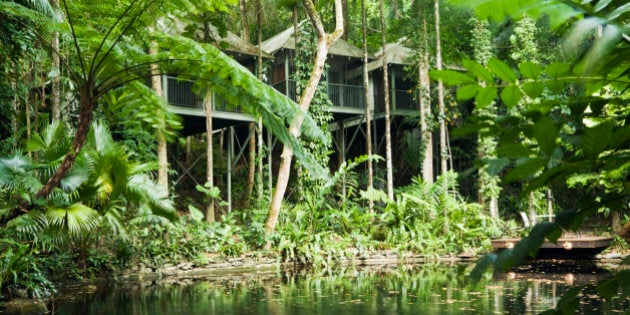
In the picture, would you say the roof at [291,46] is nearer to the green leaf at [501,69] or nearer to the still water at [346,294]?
the still water at [346,294]

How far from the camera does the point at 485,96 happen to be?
936 mm

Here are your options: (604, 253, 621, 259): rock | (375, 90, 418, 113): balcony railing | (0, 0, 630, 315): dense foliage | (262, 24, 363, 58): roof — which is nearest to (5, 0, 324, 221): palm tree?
(0, 0, 630, 315): dense foliage

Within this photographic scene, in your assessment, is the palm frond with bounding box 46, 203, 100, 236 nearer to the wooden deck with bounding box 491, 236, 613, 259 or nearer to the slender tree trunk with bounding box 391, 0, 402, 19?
the wooden deck with bounding box 491, 236, 613, 259

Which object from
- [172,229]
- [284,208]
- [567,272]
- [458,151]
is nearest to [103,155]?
[172,229]

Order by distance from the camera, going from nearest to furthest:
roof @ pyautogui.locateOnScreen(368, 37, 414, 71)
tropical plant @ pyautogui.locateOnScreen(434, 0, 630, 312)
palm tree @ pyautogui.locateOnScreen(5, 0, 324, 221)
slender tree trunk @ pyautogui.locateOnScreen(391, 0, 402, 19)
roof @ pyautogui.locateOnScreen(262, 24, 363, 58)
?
tropical plant @ pyautogui.locateOnScreen(434, 0, 630, 312) → palm tree @ pyautogui.locateOnScreen(5, 0, 324, 221) → roof @ pyautogui.locateOnScreen(262, 24, 363, 58) → roof @ pyautogui.locateOnScreen(368, 37, 414, 71) → slender tree trunk @ pyautogui.locateOnScreen(391, 0, 402, 19)

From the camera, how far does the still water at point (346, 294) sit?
24.8 ft

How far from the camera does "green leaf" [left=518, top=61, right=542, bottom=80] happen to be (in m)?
0.88

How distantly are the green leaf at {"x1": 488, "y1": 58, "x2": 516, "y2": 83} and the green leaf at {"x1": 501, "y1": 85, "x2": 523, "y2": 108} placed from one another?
0.02m

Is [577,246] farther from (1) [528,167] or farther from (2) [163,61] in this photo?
(1) [528,167]

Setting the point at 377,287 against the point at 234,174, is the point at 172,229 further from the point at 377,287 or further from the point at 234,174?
the point at 234,174

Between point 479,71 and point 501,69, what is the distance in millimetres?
28

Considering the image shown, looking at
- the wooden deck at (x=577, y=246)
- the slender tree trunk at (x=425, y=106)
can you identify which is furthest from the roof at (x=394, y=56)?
the wooden deck at (x=577, y=246)

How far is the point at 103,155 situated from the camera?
10.4 metres

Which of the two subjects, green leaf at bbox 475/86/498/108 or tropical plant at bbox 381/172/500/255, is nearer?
green leaf at bbox 475/86/498/108
